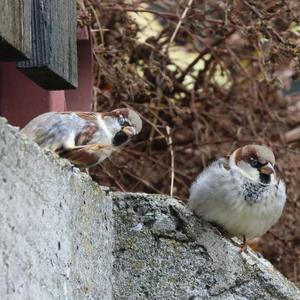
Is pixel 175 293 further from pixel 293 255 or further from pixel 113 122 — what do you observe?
pixel 293 255

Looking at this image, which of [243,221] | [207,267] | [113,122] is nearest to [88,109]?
[113,122]

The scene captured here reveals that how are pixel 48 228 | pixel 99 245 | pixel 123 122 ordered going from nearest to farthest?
pixel 48 228
pixel 99 245
pixel 123 122

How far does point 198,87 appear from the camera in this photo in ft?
15.5

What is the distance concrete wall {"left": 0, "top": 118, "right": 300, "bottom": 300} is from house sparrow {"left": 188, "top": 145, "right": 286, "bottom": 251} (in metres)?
0.22

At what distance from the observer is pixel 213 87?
15.6 ft

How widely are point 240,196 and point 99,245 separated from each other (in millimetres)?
745

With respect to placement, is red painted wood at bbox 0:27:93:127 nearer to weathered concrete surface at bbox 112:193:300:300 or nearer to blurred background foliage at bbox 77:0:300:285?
weathered concrete surface at bbox 112:193:300:300

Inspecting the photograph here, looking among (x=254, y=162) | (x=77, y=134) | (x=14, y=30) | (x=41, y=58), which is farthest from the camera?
(x=254, y=162)

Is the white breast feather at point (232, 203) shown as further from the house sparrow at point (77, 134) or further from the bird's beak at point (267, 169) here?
the house sparrow at point (77, 134)

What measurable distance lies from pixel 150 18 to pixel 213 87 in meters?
0.47

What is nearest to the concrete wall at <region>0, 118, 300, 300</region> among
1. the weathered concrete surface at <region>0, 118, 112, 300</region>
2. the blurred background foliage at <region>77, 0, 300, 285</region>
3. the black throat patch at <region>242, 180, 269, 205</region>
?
the weathered concrete surface at <region>0, 118, 112, 300</region>

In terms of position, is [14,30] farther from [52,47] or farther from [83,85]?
[83,85]

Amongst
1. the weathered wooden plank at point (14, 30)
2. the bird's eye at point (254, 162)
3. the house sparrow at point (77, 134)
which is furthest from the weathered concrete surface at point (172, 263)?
the weathered wooden plank at point (14, 30)

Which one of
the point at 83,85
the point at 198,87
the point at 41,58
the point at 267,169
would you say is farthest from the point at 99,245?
the point at 198,87
